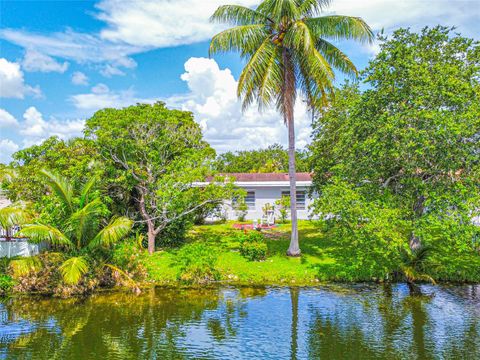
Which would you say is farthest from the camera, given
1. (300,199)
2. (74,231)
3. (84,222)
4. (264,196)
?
(300,199)

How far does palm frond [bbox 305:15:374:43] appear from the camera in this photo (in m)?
15.9

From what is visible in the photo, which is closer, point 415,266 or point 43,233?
point 43,233

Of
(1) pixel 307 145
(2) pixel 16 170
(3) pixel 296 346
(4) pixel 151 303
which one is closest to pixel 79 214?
(4) pixel 151 303

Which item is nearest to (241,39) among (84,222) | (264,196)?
(84,222)

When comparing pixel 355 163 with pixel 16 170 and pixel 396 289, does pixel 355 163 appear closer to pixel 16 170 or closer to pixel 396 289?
pixel 396 289

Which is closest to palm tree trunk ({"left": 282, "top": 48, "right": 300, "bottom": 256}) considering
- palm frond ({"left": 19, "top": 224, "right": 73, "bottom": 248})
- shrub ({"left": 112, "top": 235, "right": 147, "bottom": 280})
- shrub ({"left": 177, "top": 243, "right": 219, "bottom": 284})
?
shrub ({"left": 177, "top": 243, "right": 219, "bottom": 284})

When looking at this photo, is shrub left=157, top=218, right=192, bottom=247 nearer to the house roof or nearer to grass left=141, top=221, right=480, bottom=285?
grass left=141, top=221, right=480, bottom=285

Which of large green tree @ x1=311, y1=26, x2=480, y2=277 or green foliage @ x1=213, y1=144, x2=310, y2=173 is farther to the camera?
green foliage @ x1=213, y1=144, x2=310, y2=173

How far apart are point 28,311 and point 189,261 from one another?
568 cm

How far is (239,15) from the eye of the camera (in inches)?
665

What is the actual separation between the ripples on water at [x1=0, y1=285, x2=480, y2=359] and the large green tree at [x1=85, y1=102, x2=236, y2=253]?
479 centimetres

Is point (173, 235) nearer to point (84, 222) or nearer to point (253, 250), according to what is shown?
point (253, 250)

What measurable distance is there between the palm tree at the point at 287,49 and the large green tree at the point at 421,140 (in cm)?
169

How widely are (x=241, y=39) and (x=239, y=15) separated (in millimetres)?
1233
